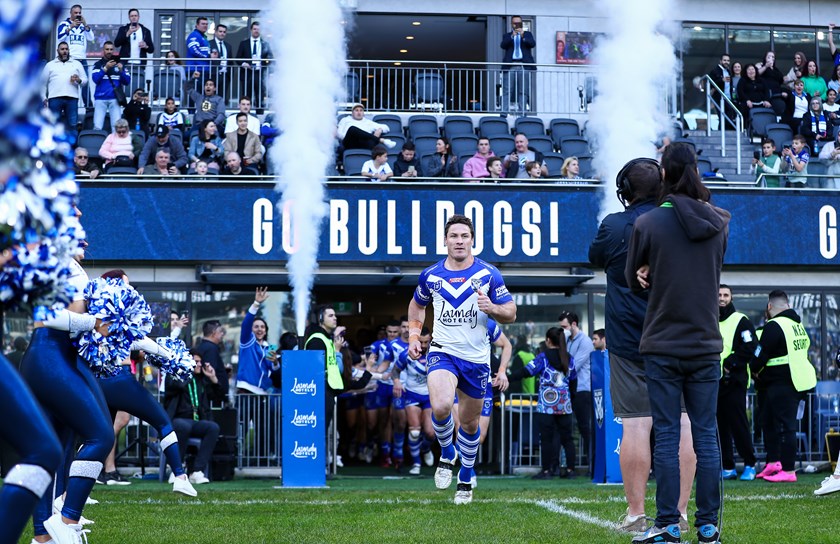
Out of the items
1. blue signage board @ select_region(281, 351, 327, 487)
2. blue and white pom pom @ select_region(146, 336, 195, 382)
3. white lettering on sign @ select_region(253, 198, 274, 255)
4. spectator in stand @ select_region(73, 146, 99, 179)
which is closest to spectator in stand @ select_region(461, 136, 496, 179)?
white lettering on sign @ select_region(253, 198, 274, 255)

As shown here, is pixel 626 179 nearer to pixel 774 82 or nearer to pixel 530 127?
pixel 530 127

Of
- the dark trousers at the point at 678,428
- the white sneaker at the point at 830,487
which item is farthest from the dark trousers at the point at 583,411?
the dark trousers at the point at 678,428

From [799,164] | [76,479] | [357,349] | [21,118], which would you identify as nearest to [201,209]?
[357,349]

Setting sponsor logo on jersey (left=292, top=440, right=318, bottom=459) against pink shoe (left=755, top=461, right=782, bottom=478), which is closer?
sponsor logo on jersey (left=292, top=440, right=318, bottom=459)

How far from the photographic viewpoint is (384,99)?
76.7 feet

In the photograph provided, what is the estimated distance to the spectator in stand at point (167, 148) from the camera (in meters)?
18.8

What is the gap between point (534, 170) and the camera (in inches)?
742

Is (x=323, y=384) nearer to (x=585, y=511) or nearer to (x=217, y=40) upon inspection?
(x=585, y=511)

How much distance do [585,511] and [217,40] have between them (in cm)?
1540

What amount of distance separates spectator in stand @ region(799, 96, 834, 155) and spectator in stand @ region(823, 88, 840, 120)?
0.09 m

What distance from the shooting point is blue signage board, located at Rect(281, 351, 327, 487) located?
43.2 ft

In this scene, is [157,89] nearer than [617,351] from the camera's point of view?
No

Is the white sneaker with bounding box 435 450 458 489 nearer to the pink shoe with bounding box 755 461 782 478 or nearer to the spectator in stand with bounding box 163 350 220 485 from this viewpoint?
the spectator in stand with bounding box 163 350 220 485

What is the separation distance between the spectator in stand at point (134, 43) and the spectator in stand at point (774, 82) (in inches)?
469
